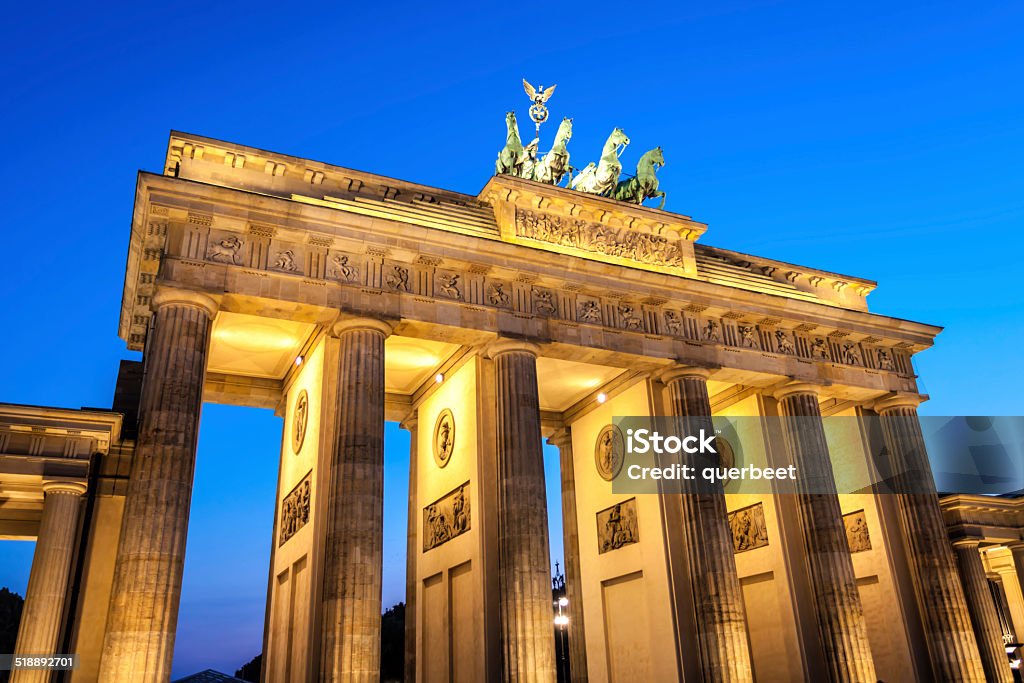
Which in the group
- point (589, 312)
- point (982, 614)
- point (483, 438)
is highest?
point (589, 312)

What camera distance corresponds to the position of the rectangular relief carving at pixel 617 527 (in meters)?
25.3

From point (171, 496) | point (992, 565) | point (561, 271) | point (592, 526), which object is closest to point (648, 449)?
point (592, 526)

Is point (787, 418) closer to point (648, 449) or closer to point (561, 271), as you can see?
point (648, 449)

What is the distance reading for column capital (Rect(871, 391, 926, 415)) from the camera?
2803 cm

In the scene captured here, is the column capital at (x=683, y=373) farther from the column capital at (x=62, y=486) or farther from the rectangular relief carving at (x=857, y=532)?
the column capital at (x=62, y=486)

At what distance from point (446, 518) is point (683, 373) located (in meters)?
8.14

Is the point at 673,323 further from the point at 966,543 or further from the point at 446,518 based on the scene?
the point at 966,543

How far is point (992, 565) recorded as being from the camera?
39.0 m

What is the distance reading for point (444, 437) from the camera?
25156 millimetres

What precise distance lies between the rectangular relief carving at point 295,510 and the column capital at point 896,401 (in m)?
19.1

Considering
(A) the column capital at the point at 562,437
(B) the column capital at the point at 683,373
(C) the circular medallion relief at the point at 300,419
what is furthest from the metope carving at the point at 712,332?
(C) the circular medallion relief at the point at 300,419

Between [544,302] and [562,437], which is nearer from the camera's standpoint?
[544,302]

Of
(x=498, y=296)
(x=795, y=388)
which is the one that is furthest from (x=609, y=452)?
(x=498, y=296)

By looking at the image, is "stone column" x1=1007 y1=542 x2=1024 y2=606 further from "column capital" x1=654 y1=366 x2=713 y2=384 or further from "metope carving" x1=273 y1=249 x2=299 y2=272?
"metope carving" x1=273 y1=249 x2=299 y2=272
